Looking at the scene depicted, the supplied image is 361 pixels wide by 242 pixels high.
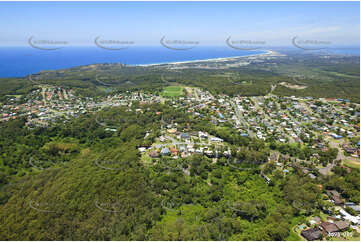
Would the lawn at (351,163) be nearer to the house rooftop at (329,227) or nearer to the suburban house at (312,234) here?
the house rooftop at (329,227)

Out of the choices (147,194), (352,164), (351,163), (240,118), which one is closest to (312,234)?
(147,194)

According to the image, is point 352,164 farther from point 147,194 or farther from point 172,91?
point 172,91

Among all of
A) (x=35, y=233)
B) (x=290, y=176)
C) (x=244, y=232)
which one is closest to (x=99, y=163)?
(x=35, y=233)

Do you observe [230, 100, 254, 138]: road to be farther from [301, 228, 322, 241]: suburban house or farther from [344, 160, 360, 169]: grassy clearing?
[301, 228, 322, 241]: suburban house

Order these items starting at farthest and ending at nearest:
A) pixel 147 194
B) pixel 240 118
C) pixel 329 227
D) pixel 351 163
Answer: pixel 240 118 → pixel 351 163 → pixel 147 194 → pixel 329 227

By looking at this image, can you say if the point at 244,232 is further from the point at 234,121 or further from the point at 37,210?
the point at 234,121
